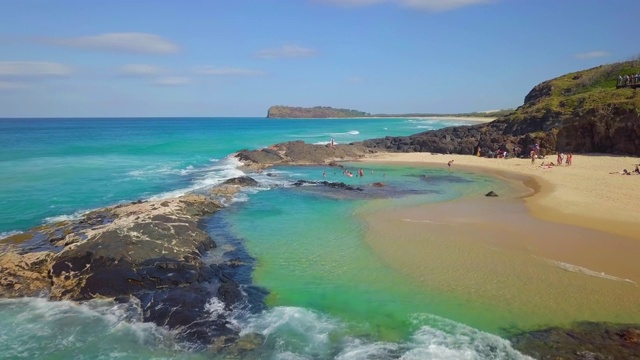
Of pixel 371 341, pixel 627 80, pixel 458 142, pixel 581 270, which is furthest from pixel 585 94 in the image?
pixel 371 341

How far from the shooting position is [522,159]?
41.8 metres

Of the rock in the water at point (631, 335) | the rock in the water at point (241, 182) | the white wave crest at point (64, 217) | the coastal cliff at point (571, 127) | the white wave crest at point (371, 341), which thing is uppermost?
the coastal cliff at point (571, 127)

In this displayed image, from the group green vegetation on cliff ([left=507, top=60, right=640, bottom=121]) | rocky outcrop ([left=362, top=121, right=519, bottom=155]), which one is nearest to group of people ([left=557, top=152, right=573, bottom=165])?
green vegetation on cliff ([left=507, top=60, right=640, bottom=121])

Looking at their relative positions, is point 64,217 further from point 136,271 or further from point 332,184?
point 332,184

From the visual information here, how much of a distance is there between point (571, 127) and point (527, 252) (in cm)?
3250

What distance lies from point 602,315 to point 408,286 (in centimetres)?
518

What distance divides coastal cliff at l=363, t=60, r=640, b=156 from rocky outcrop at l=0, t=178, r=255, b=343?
3874 centimetres

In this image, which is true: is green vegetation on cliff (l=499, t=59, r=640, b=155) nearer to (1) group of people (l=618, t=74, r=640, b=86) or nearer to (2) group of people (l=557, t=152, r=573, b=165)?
(1) group of people (l=618, t=74, r=640, b=86)

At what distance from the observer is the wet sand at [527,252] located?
39.0ft

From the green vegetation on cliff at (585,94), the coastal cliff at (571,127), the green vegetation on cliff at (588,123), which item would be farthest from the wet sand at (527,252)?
the green vegetation on cliff at (585,94)

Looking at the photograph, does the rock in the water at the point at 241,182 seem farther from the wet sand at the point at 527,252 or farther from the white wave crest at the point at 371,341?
the white wave crest at the point at 371,341

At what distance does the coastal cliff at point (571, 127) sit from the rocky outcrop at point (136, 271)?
3874 cm

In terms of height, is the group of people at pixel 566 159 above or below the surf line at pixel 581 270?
above

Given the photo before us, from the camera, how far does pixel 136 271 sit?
519 inches
